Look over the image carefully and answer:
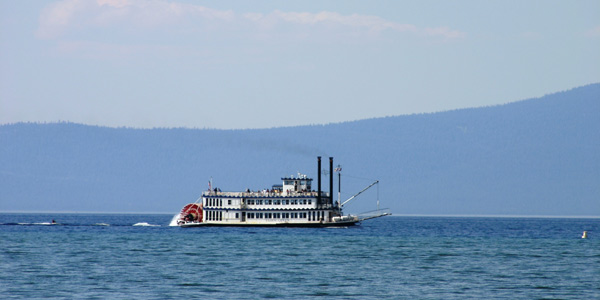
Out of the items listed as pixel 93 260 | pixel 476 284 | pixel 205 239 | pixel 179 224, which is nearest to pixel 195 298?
pixel 476 284

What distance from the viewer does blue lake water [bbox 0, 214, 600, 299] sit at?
6606cm

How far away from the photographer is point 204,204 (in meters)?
152

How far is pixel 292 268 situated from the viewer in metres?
82.5

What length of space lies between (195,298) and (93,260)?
28449mm

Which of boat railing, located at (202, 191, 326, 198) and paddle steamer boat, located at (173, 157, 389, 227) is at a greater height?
boat railing, located at (202, 191, 326, 198)

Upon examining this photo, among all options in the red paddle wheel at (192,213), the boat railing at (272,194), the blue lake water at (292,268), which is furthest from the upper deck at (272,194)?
the blue lake water at (292,268)

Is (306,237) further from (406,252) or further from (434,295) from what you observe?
(434,295)

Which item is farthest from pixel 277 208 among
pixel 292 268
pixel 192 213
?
pixel 292 268

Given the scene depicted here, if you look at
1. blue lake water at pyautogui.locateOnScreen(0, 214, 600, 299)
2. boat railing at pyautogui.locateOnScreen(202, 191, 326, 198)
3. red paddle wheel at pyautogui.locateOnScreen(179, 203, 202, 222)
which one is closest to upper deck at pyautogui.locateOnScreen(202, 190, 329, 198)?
boat railing at pyautogui.locateOnScreen(202, 191, 326, 198)

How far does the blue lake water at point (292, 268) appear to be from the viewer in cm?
6606

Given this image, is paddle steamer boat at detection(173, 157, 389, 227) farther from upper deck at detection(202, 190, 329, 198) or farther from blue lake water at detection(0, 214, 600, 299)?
blue lake water at detection(0, 214, 600, 299)

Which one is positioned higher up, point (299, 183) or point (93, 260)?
point (299, 183)

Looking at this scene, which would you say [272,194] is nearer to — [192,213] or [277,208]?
[277,208]

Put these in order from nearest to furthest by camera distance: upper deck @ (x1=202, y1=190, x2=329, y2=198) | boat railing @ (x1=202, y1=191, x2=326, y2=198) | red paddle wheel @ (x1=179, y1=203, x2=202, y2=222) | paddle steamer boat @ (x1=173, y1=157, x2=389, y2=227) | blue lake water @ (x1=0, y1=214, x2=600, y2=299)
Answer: blue lake water @ (x1=0, y1=214, x2=600, y2=299) → upper deck @ (x1=202, y1=190, x2=329, y2=198) → boat railing @ (x1=202, y1=191, x2=326, y2=198) → paddle steamer boat @ (x1=173, y1=157, x2=389, y2=227) → red paddle wheel @ (x1=179, y1=203, x2=202, y2=222)
